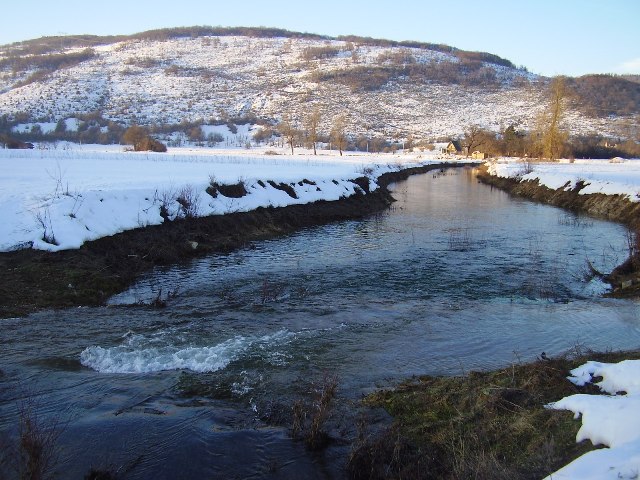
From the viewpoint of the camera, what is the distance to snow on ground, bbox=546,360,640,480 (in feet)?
12.1

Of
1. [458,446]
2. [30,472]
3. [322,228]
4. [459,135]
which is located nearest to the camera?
[30,472]

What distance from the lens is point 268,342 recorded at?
8.67m

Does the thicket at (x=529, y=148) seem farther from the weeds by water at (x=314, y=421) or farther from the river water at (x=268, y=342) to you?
the weeds by water at (x=314, y=421)

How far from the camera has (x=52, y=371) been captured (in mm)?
7285

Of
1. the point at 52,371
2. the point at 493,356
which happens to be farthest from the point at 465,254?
the point at 52,371

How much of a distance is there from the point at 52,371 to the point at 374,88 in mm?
189405

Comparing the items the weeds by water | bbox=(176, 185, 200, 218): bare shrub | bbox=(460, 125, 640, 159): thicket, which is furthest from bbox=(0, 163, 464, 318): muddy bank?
bbox=(460, 125, 640, 159): thicket

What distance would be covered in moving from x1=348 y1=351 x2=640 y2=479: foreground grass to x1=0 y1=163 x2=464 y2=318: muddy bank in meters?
8.20

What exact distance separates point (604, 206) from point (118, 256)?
26048 mm

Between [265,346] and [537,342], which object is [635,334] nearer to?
[537,342]

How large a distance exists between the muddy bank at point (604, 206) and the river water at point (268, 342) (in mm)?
836

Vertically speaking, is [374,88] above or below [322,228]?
above

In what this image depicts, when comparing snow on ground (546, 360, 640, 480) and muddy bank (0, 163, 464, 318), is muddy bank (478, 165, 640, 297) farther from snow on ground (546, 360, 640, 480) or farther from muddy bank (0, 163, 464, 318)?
muddy bank (0, 163, 464, 318)

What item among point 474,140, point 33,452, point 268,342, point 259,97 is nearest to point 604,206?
point 268,342
